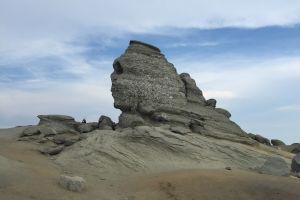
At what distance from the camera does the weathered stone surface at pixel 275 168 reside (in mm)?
27469

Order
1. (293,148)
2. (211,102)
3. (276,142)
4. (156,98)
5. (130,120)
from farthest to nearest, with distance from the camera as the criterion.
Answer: (276,142) → (293,148) → (211,102) → (156,98) → (130,120)

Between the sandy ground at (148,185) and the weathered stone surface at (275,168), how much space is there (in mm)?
2122

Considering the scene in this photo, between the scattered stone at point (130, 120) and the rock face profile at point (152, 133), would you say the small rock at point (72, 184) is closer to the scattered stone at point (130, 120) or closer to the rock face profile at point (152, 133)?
the rock face profile at point (152, 133)

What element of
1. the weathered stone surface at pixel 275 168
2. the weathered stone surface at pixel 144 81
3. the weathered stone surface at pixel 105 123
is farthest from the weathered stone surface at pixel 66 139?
the weathered stone surface at pixel 275 168

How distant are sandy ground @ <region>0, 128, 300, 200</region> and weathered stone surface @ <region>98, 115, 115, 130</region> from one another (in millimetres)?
7012

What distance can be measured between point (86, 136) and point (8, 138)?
5.09 meters

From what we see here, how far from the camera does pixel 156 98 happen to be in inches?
1293

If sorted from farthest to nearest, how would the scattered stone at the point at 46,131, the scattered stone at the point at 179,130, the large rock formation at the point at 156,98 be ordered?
the large rock formation at the point at 156,98
the scattered stone at the point at 46,131
the scattered stone at the point at 179,130

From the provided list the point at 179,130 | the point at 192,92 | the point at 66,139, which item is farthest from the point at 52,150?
the point at 192,92

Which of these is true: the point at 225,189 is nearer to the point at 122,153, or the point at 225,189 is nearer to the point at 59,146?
the point at 122,153

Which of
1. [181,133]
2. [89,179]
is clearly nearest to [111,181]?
[89,179]

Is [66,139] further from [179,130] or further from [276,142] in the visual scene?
[276,142]

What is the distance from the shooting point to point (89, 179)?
981 inches

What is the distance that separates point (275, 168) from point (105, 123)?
35.1 feet
